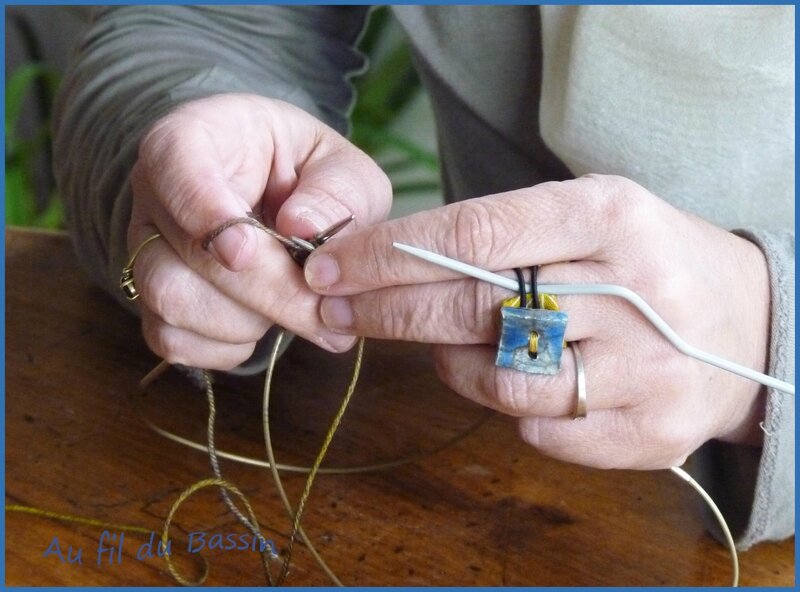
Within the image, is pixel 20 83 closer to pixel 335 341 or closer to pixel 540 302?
pixel 335 341

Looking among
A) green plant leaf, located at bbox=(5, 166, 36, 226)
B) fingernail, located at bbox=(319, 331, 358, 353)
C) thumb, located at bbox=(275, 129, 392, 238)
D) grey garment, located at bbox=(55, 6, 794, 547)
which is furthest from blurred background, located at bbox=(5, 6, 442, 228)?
fingernail, located at bbox=(319, 331, 358, 353)

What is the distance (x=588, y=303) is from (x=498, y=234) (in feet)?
0.21

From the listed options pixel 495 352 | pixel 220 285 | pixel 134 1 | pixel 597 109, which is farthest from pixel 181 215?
pixel 134 1

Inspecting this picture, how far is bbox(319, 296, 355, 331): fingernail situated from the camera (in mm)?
497

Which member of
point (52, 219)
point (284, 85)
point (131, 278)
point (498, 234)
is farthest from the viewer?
point (52, 219)

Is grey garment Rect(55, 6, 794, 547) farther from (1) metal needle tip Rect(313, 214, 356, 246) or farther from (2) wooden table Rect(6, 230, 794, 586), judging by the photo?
(1) metal needle tip Rect(313, 214, 356, 246)

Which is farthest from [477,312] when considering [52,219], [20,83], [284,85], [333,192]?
[20,83]

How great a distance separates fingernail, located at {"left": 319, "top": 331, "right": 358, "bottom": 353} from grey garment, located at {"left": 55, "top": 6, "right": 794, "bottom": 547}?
0.21m

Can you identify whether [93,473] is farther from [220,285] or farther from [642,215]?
[642,215]

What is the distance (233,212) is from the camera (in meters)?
0.48

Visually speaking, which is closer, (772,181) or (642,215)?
(642,215)

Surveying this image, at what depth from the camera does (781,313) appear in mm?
505

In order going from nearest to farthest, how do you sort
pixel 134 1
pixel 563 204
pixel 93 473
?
pixel 563 204 → pixel 93 473 → pixel 134 1

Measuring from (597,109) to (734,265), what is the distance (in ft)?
0.67
